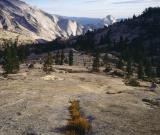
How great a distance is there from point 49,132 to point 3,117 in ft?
40.6

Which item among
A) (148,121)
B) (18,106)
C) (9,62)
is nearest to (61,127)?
(148,121)

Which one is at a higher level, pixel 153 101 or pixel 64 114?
pixel 64 114

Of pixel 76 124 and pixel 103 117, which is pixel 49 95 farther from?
pixel 76 124

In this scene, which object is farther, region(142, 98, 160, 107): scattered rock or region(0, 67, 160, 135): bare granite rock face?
region(142, 98, 160, 107): scattered rock

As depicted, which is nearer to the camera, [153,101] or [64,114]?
[64,114]

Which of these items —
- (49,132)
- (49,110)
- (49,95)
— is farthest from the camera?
(49,95)

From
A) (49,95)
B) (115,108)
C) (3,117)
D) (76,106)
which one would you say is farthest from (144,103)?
(3,117)

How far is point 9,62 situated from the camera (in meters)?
150

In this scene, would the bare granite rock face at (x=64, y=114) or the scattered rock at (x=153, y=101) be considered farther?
the scattered rock at (x=153, y=101)

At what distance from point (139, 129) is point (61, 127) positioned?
10630mm

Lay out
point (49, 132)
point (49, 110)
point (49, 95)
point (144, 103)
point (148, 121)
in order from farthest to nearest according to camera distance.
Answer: point (49, 95) → point (144, 103) → point (49, 110) → point (148, 121) → point (49, 132)

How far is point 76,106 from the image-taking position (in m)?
62.8

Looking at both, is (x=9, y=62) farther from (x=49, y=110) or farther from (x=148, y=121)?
(x=148, y=121)

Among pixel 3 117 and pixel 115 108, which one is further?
pixel 115 108
